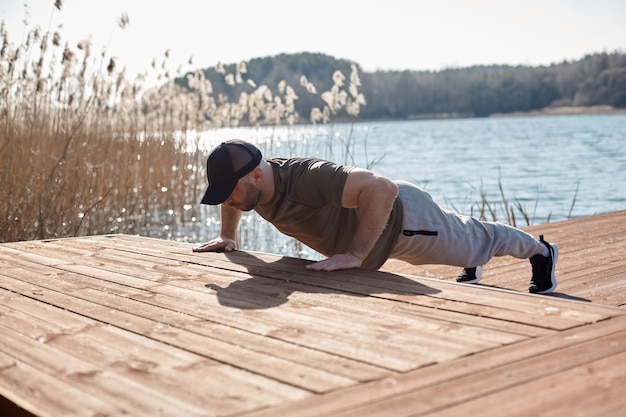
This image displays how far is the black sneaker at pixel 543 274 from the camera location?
3.20 meters

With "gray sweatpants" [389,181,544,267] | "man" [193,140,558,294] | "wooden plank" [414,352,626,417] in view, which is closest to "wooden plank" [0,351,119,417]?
"wooden plank" [414,352,626,417]

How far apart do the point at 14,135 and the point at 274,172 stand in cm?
349

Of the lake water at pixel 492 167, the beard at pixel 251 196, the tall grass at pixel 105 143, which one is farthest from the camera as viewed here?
the lake water at pixel 492 167

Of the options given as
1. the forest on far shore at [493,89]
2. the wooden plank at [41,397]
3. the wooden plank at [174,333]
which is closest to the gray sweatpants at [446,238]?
the wooden plank at [174,333]

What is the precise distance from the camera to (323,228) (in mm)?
3045

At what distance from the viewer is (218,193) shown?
9.21 ft

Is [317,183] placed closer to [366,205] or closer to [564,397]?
[366,205]

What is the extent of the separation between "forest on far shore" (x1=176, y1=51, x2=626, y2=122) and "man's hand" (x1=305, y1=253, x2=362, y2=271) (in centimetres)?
3598

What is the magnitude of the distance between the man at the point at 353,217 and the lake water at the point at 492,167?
7.62 feet

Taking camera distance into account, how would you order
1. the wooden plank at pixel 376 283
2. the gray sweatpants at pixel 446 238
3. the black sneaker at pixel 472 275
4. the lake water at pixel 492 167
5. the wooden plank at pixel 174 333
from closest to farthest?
the wooden plank at pixel 174 333 < the wooden plank at pixel 376 283 < the gray sweatpants at pixel 446 238 < the black sneaker at pixel 472 275 < the lake water at pixel 492 167

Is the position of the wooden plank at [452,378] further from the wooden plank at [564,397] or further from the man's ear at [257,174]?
the man's ear at [257,174]

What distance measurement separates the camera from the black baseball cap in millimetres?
2828

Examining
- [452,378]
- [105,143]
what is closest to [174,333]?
[452,378]

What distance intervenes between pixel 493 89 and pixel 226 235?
1759 inches
